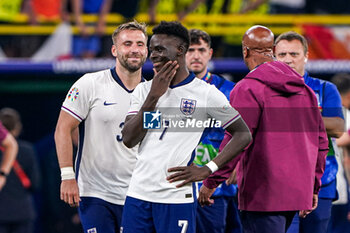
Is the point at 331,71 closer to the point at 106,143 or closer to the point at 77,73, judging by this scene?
the point at 77,73

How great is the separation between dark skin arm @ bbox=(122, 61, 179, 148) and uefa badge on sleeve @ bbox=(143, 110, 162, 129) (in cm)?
3

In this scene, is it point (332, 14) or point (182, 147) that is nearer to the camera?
point (182, 147)

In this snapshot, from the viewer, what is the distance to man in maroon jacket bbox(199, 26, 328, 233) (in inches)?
182

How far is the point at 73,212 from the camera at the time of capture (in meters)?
10.5

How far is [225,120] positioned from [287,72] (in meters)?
0.62

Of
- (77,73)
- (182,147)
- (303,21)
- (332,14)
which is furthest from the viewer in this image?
(332,14)

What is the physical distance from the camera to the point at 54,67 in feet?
31.4

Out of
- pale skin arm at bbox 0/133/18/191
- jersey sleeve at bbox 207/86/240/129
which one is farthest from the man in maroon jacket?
pale skin arm at bbox 0/133/18/191

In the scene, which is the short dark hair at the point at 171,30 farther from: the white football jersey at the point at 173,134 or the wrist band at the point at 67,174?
the wrist band at the point at 67,174

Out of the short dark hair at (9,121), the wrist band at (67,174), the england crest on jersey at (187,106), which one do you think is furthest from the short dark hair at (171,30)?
the short dark hair at (9,121)

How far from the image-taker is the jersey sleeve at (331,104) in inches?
229

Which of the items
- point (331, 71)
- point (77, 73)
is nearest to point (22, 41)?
point (77, 73)

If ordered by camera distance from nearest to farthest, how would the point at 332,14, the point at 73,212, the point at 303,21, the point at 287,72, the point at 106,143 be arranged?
the point at 287,72
the point at 106,143
the point at 73,212
the point at 303,21
the point at 332,14

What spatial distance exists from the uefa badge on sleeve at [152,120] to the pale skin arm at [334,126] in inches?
72.4
